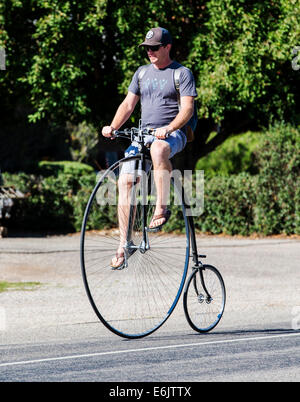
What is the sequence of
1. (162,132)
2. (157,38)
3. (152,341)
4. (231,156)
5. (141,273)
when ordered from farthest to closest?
(231,156) → (141,273) → (152,341) → (157,38) → (162,132)

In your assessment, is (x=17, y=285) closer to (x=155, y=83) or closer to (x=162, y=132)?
(x=155, y=83)

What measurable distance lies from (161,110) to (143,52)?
35.8ft

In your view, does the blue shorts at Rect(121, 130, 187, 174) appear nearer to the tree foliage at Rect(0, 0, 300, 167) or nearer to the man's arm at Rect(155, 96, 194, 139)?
the man's arm at Rect(155, 96, 194, 139)

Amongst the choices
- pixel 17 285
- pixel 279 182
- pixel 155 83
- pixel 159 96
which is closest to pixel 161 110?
pixel 159 96

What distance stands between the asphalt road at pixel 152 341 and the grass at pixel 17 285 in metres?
0.14

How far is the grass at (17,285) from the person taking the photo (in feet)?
36.0

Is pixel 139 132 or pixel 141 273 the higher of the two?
pixel 139 132

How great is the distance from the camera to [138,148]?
7.02 meters

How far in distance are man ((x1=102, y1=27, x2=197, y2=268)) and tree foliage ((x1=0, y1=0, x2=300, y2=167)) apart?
994cm

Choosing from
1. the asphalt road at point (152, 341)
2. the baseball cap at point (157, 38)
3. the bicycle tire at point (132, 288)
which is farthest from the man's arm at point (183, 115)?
the asphalt road at point (152, 341)

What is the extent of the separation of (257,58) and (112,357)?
11.8m

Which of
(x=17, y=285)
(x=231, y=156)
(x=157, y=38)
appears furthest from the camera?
(x=231, y=156)

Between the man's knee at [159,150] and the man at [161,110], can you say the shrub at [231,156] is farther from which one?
the man's knee at [159,150]

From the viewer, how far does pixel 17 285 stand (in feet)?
37.0
